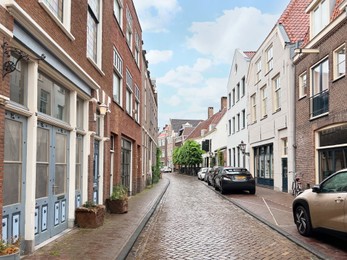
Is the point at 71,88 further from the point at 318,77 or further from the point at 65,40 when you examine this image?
the point at 318,77

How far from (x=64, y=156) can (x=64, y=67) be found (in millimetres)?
1996

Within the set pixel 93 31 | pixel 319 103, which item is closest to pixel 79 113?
pixel 93 31

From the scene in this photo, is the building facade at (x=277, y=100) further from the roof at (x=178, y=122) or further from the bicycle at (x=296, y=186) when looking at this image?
the roof at (x=178, y=122)

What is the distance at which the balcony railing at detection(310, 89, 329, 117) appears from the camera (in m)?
16.2

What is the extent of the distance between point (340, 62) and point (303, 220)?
28.2 feet

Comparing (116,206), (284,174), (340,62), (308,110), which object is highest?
(340,62)

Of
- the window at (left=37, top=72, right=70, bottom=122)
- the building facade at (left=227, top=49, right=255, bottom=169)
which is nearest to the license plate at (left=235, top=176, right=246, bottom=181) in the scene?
the building facade at (left=227, top=49, right=255, bottom=169)

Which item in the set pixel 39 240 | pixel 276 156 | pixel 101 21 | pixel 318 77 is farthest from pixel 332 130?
pixel 39 240

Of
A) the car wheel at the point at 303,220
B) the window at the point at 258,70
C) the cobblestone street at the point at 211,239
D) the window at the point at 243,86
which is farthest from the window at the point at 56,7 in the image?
the window at the point at 243,86

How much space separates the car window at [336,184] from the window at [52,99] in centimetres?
576

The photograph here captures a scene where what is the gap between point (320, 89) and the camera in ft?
55.6

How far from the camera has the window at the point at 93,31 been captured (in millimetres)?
10819

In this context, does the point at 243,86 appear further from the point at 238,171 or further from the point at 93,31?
the point at 93,31

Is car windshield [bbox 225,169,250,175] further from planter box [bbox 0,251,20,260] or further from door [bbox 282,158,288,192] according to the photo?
planter box [bbox 0,251,20,260]
